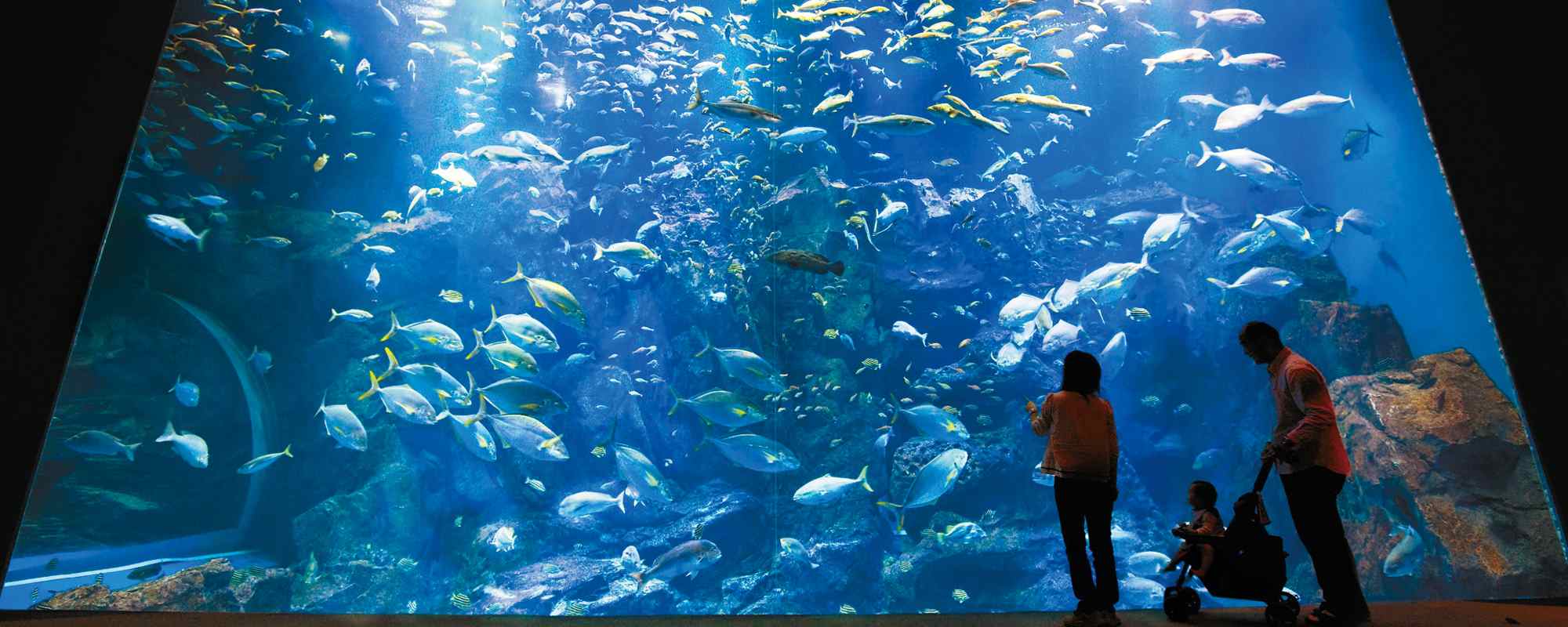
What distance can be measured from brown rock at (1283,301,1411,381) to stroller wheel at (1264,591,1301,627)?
6791 mm

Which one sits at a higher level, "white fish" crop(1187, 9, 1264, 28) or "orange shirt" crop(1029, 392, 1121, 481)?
"white fish" crop(1187, 9, 1264, 28)

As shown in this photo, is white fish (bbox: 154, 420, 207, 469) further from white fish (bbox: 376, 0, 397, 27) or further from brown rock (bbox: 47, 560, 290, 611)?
white fish (bbox: 376, 0, 397, 27)

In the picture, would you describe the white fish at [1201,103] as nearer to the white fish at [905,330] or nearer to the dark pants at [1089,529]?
the white fish at [905,330]

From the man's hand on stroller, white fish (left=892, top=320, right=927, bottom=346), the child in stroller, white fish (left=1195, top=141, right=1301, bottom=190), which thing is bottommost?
the child in stroller

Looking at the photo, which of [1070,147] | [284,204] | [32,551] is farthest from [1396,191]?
[32,551]

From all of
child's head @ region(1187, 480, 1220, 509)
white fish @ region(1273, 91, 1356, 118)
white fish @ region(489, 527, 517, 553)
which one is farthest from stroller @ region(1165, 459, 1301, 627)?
white fish @ region(489, 527, 517, 553)

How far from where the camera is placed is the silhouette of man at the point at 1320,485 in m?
2.38

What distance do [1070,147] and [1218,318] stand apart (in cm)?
318

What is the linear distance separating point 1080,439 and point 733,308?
19.4 ft

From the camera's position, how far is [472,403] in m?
8.02

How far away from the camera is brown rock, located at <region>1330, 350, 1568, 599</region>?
18.4 feet

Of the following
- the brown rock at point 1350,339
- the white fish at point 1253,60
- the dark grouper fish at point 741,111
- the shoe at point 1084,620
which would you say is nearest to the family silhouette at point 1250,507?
the shoe at point 1084,620

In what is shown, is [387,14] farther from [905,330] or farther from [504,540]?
[905,330]

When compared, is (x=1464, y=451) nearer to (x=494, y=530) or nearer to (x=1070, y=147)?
(x=1070, y=147)
